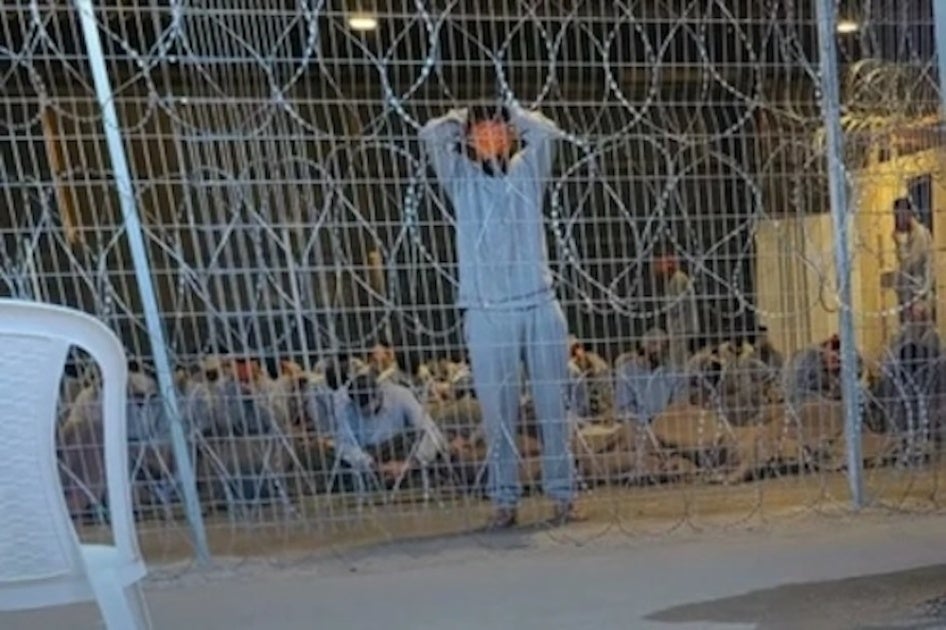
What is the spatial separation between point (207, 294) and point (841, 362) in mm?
1966

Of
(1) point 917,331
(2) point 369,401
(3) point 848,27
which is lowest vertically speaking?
(2) point 369,401

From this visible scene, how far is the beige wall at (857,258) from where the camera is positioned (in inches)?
103

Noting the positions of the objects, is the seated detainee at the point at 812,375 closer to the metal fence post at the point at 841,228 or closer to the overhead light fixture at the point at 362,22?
the metal fence post at the point at 841,228

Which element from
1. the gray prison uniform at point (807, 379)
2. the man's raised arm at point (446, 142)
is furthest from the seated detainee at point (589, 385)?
the man's raised arm at point (446, 142)

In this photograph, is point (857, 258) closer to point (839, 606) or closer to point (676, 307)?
point (676, 307)

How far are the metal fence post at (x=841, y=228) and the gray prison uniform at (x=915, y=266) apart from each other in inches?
13.1

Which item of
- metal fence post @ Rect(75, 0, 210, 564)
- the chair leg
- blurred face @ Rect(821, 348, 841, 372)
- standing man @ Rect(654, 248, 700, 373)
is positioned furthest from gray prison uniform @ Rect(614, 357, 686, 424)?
the chair leg

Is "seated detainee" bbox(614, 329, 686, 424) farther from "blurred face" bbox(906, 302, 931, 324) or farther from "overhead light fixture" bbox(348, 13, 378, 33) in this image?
"overhead light fixture" bbox(348, 13, 378, 33)

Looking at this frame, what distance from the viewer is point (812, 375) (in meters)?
2.83

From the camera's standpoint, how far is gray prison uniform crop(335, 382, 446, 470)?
2.67 metres

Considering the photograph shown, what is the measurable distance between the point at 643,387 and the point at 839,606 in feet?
3.64

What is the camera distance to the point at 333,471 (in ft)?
8.55

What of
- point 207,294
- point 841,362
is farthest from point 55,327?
point 841,362

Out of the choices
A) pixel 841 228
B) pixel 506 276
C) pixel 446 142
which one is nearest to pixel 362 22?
pixel 446 142
